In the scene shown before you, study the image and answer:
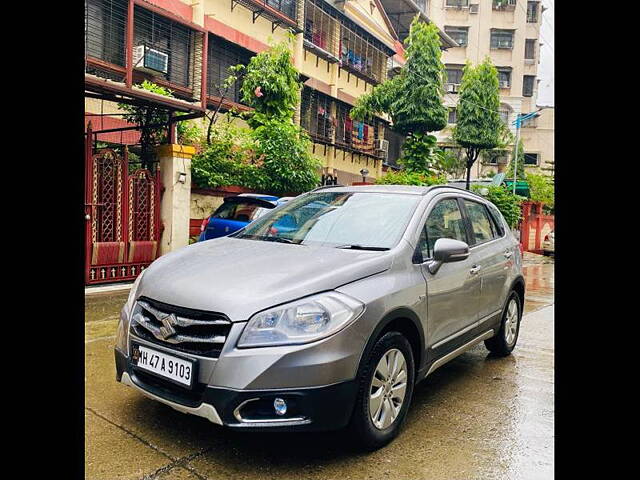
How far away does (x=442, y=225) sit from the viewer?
403 centimetres

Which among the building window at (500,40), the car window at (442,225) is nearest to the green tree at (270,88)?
the car window at (442,225)

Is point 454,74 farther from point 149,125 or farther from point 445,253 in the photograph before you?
point 445,253

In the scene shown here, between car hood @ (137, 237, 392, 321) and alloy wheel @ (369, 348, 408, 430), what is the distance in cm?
52

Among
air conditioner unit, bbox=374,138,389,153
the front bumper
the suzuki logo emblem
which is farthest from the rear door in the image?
air conditioner unit, bbox=374,138,389,153

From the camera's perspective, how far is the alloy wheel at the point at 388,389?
2.98m

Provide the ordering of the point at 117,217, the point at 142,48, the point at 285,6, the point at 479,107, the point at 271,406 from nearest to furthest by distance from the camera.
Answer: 1. the point at 271,406
2. the point at 117,217
3. the point at 142,48
4. the point at 285,6
5. the point at 479,107

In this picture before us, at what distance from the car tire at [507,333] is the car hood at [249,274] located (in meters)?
2.19

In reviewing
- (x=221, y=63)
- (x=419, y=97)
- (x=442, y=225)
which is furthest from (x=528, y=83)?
(x=442, y=225)

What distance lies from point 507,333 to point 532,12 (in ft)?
139

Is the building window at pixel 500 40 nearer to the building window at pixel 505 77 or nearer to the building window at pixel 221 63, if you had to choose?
the building window at pixel 505 77

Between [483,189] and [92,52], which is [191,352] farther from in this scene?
[483,189]

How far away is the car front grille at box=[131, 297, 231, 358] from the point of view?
2.70 meters

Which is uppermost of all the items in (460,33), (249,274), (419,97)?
(460,33)

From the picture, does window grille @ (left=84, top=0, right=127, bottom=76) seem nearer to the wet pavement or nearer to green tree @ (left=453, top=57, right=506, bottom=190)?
the wet pavement
